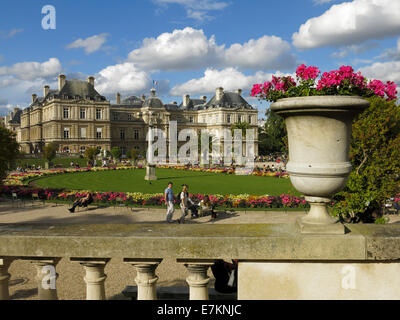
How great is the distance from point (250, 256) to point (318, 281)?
51 centimetres

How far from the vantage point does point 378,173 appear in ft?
24.5

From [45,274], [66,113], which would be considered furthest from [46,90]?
[45,274]

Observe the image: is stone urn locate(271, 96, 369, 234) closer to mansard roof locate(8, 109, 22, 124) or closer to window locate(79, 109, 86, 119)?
window locate(79, 109, 86, 119)

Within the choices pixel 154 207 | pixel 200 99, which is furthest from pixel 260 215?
pixel 200 99

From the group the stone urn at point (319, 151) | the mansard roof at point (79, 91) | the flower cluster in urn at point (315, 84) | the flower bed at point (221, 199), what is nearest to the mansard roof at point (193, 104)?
the mansard roof at point (79, 91)

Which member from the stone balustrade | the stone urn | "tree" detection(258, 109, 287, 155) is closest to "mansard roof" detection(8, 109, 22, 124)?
"tree" detection(258, 109, 287, 155)

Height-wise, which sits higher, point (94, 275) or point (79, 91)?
point (79, 91)

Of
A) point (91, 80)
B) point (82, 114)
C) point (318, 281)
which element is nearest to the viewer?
point (318, 281)

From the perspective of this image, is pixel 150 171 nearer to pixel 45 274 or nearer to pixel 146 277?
pixel 45 274

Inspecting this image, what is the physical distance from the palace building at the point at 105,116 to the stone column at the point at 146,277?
6293cm

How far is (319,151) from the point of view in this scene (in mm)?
2764

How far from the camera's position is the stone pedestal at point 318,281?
2.56m

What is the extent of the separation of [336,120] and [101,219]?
446 inches
